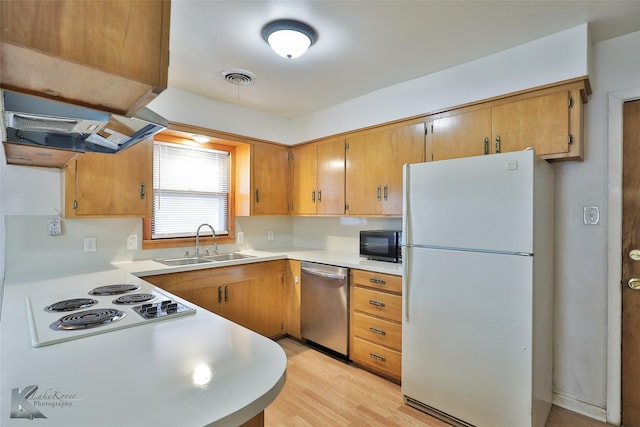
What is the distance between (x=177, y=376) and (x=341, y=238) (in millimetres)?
2819

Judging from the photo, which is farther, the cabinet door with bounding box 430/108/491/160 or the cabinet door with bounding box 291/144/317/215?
the cabinet door with bounding box 291/144/317/215

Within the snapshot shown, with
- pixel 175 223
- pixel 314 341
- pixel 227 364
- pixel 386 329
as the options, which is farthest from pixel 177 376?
pixel 175 223

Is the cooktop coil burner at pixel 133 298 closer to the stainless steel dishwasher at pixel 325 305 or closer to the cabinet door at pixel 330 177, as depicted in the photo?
the stainless steel dishwasher at pixel 325 305

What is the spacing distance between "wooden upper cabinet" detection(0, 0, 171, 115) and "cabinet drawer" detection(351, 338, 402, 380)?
2.34 meters

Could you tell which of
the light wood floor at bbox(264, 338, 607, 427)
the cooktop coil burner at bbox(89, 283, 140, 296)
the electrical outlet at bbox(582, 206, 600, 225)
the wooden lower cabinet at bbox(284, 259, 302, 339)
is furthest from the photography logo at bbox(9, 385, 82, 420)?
the electrical outlet at bbox(582, 206, 600, 225)

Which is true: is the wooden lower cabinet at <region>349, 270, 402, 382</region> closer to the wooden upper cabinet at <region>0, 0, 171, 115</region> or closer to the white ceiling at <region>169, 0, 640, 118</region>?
the white ceiling at <region>169, 0, 640, 118</region>

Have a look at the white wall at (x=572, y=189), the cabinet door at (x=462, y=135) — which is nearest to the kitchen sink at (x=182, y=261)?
the white wall at (x=572, y=189)

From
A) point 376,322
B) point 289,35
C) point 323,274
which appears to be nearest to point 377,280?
point 376,322

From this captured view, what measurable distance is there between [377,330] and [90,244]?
93.1 inches

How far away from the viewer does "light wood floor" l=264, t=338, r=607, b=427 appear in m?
2.02

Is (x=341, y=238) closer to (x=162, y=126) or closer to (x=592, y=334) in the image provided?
(x=592, y=334)

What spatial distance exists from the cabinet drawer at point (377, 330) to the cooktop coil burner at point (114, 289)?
1651 mm

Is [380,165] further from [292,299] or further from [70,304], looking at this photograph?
[70,304]

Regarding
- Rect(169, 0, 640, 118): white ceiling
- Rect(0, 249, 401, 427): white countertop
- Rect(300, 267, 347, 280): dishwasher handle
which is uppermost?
Rect(169, 0, 640, 118): white ceiling
